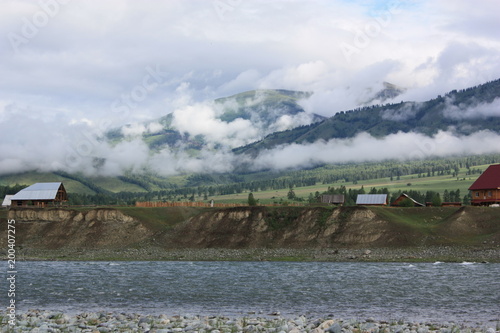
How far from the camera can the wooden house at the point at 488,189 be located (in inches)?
4904

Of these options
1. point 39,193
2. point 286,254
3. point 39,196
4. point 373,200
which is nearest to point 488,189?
point 373,200

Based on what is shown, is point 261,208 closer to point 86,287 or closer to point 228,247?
point 228,247

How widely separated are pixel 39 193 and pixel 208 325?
12475cm

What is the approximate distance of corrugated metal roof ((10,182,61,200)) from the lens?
14800 centimetres

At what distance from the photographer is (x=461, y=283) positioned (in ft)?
206

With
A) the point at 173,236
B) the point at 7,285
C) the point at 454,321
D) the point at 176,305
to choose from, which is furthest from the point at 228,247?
the point at 454,321

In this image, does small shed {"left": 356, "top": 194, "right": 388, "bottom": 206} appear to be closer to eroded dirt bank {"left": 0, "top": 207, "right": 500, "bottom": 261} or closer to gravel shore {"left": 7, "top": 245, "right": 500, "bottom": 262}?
eroded dirt bank {"left": 0, "top": 207, "right": 500, "bottom": 261}

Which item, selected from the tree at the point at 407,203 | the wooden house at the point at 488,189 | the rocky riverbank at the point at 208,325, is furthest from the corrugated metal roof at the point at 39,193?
the rocky riverbank at the point at 208,325

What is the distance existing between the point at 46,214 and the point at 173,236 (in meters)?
35.1

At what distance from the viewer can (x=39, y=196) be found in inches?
5861

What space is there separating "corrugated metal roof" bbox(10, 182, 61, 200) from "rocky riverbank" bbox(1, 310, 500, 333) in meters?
112

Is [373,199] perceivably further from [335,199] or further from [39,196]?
[39,196]

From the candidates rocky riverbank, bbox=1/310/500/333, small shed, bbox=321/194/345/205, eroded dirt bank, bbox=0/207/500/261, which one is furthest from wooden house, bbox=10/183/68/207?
rocky riverbank, bbox=1/310/500/333

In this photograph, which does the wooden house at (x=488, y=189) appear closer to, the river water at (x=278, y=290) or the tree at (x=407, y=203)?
the tree at (x=407, y=203)
